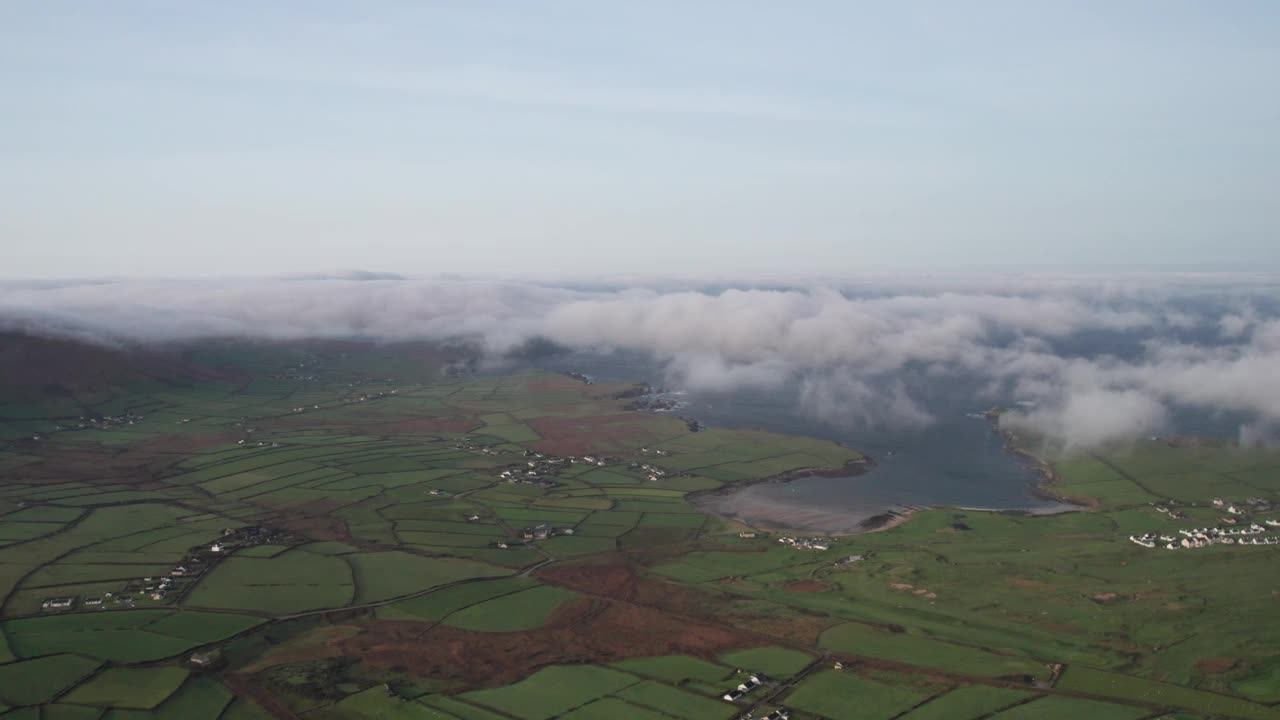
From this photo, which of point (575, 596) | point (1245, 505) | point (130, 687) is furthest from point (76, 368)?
point (1245, 505)

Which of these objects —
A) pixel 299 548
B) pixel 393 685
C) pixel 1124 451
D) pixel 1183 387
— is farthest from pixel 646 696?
pixel 1183 387

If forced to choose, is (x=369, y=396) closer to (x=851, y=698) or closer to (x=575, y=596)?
(x=575, y=596)

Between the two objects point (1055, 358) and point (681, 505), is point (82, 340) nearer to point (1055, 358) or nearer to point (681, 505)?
point (681, 505)

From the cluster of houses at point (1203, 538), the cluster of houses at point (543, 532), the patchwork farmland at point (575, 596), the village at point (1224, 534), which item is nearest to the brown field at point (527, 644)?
the patchwork farmland at point (575, 596)

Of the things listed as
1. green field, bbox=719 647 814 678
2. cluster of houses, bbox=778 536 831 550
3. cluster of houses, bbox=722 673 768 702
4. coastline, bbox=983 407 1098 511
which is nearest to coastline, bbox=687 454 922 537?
cluster of houses, bbox=778 536 831 550

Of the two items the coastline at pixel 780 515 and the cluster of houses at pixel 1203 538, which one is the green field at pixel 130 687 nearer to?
the coastline at pixel 780 515

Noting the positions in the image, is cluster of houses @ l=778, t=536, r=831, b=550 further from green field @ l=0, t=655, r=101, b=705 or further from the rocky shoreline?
green field @ l=0, t=655, r=101, b=705
